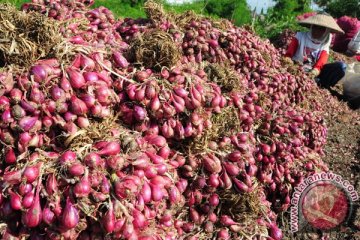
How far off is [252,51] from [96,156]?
179cm

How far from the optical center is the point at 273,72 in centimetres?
296

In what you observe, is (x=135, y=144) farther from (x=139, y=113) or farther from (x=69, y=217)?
(x=69, y=217)

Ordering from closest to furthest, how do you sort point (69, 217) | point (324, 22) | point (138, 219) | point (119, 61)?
point (69, 217) < point (138, 219) < point (119, 61) < point (324, 22)

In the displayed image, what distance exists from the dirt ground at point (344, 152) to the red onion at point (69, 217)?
1.57m

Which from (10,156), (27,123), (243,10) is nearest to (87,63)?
(27,123)

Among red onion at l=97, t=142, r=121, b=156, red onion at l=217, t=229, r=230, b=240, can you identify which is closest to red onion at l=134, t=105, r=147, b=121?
red onion at l=97, t=142, r=121, b=156

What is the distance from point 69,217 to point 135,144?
0.39 meters

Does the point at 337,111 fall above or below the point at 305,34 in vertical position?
below

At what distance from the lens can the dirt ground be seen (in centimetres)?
241

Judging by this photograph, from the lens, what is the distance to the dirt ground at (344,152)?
2.41 m

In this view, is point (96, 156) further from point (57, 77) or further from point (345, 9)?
point (345, 9)

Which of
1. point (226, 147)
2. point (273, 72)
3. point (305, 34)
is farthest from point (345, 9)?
point (226, 147)

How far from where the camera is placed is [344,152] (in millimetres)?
3299

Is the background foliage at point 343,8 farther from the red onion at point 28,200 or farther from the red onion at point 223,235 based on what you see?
the red onion at point 28,200
